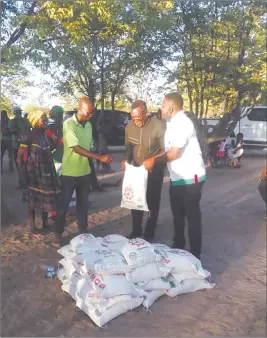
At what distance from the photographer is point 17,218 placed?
5.06m

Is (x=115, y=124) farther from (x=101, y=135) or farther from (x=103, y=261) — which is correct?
(x=103, y=261)

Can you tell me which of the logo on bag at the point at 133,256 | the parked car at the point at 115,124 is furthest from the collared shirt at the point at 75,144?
the logo on bag at the point at 133,256

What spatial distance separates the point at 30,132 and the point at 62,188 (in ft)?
2.20

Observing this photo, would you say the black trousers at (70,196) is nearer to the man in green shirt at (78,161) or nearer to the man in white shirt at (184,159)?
the man in green shirt at (78,161)

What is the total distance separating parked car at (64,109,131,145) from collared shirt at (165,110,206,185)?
26.5 inches

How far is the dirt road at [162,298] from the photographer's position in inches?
110

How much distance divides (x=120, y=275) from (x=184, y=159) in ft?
3.78

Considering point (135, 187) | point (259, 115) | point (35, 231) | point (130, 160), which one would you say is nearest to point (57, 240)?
point (35, 231)

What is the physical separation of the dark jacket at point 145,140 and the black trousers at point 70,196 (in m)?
0.49

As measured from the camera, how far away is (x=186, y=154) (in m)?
3.61

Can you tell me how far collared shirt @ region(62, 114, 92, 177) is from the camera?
147 inches

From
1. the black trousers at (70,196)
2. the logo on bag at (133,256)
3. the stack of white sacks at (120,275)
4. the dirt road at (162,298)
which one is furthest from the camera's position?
the black trousers at (70,196)

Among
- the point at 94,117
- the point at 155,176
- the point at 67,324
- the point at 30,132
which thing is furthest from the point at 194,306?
the point at 30,132

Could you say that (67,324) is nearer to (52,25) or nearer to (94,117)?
(94,117)
